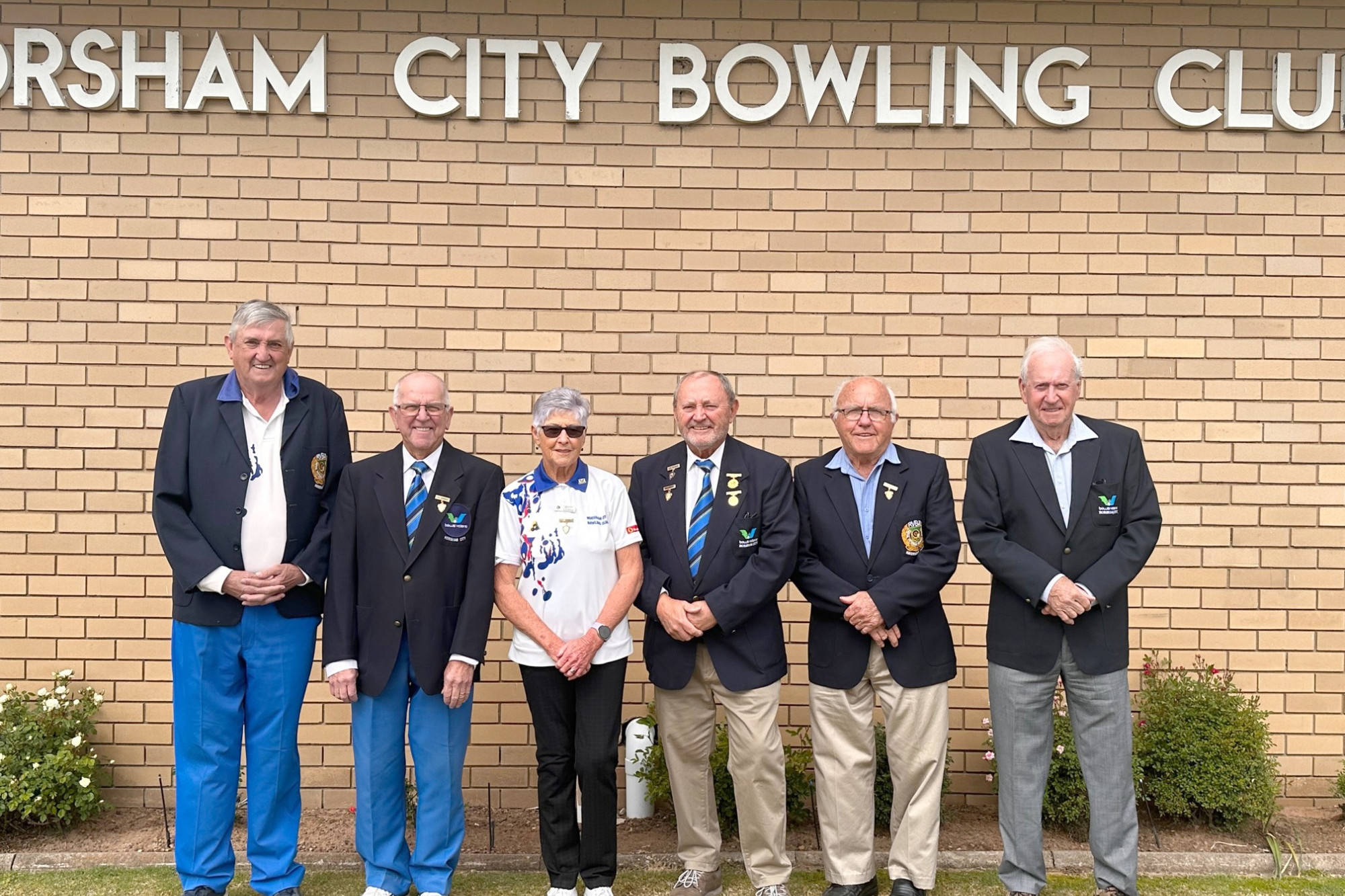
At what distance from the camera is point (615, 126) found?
5246 millimetres

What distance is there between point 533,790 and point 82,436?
2.73 m

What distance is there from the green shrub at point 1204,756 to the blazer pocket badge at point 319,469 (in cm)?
369

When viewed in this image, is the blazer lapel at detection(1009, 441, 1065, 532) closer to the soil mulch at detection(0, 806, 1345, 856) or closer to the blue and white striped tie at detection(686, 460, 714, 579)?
the blue and white striped tie at detection(686, 460, 714, 579)

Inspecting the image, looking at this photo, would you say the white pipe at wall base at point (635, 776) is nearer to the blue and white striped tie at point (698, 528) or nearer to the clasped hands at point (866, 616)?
the blue and white striped tie at point (698, 528)

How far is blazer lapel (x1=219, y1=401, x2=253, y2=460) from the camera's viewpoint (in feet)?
13.2

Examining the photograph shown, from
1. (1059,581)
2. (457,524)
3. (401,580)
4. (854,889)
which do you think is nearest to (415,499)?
(457,524)

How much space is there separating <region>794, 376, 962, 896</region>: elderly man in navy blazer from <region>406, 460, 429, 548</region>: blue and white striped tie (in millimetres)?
1421

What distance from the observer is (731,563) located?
4.05 metres

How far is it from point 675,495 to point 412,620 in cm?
106

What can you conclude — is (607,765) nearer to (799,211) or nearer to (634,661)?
(634,661)

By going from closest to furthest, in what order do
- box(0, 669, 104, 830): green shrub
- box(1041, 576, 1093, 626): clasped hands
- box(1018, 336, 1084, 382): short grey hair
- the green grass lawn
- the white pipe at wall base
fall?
box(1041, 576, 1093, 626): clasped hands → box(1018, 336, 1084, 382): short grey hair → the green grass lawn → box(0, 669, 104, 830): green shrub → the white pipe at wall base

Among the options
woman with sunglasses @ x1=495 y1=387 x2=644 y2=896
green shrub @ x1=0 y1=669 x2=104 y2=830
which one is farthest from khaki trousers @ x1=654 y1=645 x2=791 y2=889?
green shrub @ x1=0 y1=669 x2=104 y2=830

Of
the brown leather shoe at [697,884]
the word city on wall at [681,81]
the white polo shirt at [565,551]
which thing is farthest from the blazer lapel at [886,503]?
the word city on wall at [681,81]

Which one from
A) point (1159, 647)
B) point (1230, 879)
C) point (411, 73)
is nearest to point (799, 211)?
point (411, 73)
